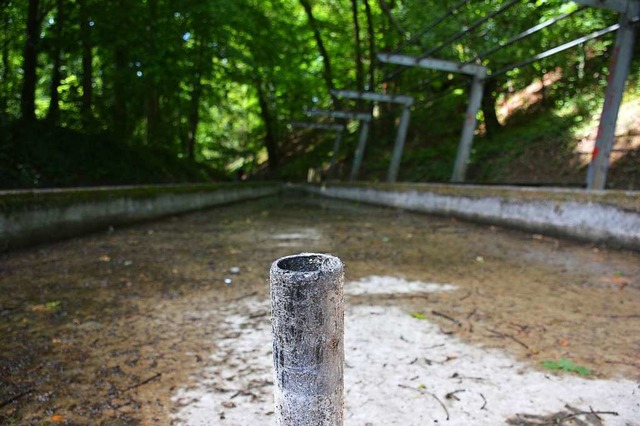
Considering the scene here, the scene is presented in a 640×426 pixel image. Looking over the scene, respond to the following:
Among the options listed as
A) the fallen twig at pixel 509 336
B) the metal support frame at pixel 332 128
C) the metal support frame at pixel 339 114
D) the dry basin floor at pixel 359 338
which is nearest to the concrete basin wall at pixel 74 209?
the dry basin floor at pixel 359 338

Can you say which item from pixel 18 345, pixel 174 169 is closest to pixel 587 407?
pixel 18 345

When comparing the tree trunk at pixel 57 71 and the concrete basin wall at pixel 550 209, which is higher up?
the tree trunk at pixel 57 71

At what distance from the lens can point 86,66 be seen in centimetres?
1013

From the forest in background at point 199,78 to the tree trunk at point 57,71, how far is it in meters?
0.04

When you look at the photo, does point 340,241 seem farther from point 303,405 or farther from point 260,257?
point 303,405

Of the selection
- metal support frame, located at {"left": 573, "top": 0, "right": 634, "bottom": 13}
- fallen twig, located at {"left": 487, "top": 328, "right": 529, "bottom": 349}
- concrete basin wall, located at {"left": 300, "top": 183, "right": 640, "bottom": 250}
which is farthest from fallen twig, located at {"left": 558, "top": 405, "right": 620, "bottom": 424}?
metal support frame, located at {"left": 573, "top": 0, "right": 634, "bottom": 13}

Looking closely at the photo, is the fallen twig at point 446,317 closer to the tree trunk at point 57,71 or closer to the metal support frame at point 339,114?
the tree trunk at point 57,71

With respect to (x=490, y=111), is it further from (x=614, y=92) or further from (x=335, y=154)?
(x=335, y=154)

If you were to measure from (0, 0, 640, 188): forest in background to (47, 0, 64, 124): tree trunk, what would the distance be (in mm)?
36

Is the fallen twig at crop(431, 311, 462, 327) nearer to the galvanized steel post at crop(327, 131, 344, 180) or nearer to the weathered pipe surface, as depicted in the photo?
the weathered pipe surface

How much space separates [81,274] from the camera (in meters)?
3.84

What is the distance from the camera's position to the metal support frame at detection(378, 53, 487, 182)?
9.12m

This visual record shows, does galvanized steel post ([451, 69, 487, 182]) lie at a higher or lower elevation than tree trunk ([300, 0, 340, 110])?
lower

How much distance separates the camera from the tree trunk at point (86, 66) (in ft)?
27.0
